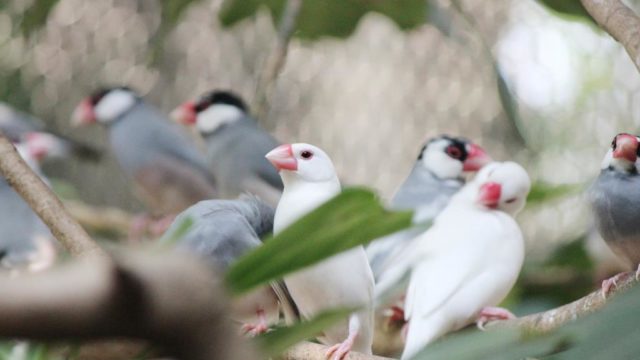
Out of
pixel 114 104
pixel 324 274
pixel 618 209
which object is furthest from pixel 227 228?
pixel 114 104

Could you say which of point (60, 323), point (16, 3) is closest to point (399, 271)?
point (60, 323)

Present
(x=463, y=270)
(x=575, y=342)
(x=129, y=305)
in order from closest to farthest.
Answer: (x=129, y=305), (x=575, y=342), (x=463, y=270)

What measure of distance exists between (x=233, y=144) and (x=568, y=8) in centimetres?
50

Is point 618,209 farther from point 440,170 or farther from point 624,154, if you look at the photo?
point 440,170

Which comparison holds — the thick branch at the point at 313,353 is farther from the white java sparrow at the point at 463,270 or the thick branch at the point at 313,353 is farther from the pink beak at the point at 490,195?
the pink beak at the point at 490,195

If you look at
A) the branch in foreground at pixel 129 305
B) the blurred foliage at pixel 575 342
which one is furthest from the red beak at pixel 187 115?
the branch in foreground at pixel 129 305

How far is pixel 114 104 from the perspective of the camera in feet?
6.20

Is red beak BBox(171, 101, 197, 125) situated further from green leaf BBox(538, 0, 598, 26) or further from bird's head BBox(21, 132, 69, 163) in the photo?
green leaf BBox(538, 0, 598, 26)

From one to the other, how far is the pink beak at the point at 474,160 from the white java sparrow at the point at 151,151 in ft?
1.29

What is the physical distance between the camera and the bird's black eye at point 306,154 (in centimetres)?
83

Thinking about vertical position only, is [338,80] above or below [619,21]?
below

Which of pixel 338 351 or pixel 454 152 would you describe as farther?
pixel 454 152

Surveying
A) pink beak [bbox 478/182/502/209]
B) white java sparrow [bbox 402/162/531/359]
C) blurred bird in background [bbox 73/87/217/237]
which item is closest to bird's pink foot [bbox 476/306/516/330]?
white java sparrow [bbox 402/162/531/359]

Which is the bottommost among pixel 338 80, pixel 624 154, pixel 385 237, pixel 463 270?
pixel 338 80
